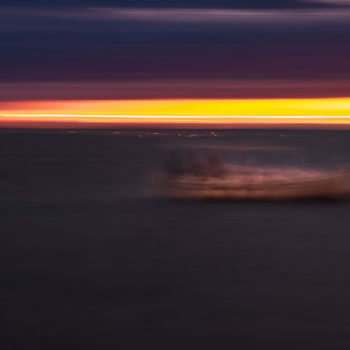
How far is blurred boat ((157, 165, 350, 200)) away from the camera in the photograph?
20.1 meters

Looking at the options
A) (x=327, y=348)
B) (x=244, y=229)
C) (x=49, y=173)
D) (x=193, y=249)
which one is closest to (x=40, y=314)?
(x=327, y=348)

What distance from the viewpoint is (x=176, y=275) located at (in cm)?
1171

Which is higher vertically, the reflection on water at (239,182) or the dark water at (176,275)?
the reflection on water at (239,182)

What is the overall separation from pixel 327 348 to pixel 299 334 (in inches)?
16.5

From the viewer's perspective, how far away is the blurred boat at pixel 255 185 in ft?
65.9

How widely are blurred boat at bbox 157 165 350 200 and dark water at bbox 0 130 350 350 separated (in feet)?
0.83

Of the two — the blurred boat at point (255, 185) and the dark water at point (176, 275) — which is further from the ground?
the blurred boat at point (255, 185)

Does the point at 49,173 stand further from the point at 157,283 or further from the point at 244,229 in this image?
the point at 157,283

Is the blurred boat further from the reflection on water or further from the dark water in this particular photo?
the dark water

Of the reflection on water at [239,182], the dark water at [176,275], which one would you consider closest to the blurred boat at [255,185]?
the reflection on water at [239,182]

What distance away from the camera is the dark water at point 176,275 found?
815 centimetres

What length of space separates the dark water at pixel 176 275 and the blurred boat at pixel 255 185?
0.25 meters

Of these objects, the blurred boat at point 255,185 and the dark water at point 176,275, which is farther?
the blurred boat at point 255,185

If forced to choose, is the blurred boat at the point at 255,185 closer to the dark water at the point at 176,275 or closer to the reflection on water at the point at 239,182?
the reflection on water at the point at 239,182
